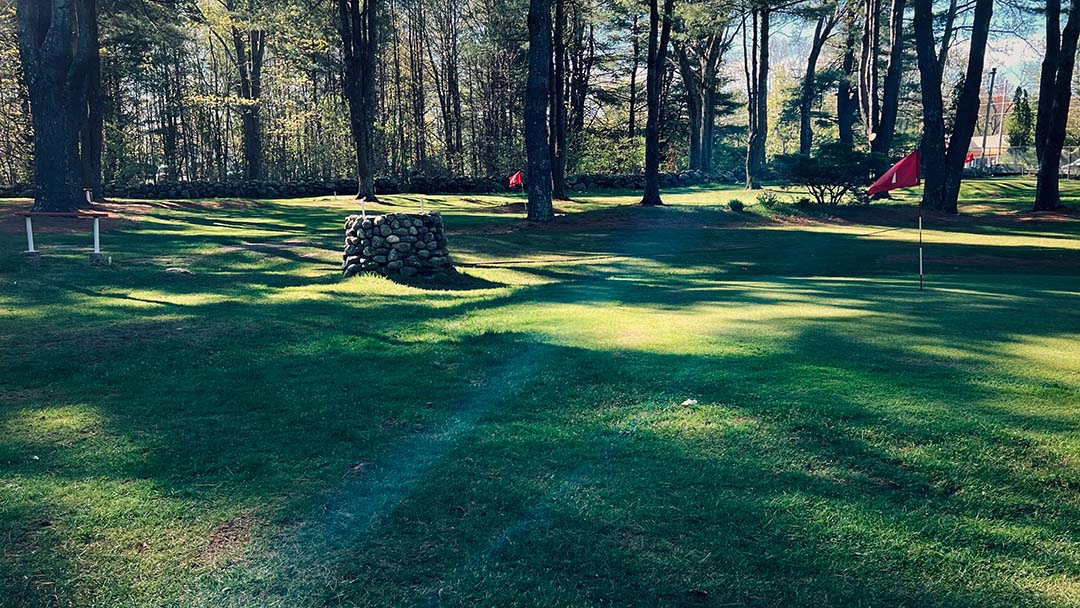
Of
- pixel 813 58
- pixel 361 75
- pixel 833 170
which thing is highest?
pixel 813 58

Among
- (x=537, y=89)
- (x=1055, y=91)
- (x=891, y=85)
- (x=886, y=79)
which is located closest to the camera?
(x=537, y=89)

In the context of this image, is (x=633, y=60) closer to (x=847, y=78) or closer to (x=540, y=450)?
(x=847, y=78)

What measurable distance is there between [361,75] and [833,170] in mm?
18653

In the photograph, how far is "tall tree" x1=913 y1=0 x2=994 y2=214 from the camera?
25.5 metres

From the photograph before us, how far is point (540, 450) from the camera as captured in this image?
4867mm

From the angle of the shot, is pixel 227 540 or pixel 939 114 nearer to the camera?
pixel 227 540

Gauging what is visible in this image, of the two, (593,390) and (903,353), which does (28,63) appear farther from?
(903,353)

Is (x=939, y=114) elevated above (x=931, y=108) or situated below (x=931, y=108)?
below

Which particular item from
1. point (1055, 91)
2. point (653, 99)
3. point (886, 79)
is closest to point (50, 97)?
point (653, 99)

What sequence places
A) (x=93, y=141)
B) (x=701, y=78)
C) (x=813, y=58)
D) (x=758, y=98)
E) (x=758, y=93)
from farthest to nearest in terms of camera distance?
(x=701, y=78), (x=813, y=58), (x=758, y=93), (x=758, y=98), (x=93, y=141)

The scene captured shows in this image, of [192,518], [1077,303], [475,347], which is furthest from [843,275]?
[192,518]

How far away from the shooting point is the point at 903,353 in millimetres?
6988

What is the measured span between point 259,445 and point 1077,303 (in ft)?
32.6

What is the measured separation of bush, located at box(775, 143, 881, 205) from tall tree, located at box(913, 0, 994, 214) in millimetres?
2032
